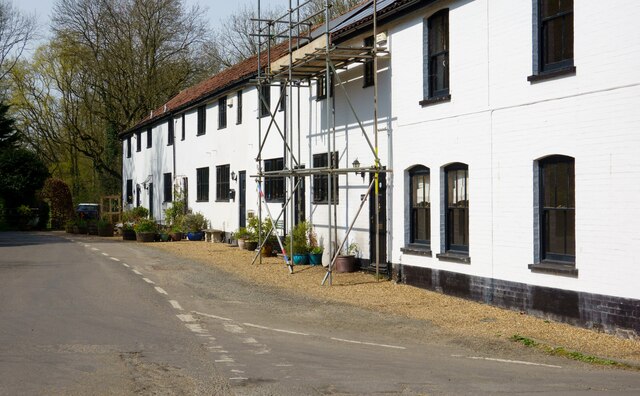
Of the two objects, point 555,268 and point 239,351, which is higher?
point 555,268

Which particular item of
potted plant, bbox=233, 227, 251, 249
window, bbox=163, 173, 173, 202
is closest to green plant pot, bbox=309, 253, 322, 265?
potted plant, bbox=233, 227, 251, 249

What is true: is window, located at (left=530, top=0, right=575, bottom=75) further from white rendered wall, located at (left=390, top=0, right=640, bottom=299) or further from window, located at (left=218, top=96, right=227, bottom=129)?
window, located at (left=218, top=96, right=227, bottom=129)

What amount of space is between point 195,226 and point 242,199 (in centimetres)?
507

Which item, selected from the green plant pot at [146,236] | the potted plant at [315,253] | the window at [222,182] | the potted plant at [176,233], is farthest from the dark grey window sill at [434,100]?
the green plant pot at [146,236]

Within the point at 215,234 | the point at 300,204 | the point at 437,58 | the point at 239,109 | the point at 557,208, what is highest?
the point at 239,109

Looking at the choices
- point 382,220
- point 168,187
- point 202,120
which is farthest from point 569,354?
point 168,187

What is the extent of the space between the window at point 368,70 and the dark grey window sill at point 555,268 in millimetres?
7813

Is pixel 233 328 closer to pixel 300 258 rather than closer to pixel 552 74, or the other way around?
pixel 552 74

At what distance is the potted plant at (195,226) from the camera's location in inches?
1315

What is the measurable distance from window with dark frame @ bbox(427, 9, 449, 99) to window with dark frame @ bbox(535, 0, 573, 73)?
2.97 m

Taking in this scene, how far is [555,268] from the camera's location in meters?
12.1

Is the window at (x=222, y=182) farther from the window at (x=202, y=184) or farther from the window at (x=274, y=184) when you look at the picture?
the window at (x=274, y=184)

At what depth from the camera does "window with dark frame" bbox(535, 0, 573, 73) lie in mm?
12219

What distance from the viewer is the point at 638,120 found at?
10656 millimetres
